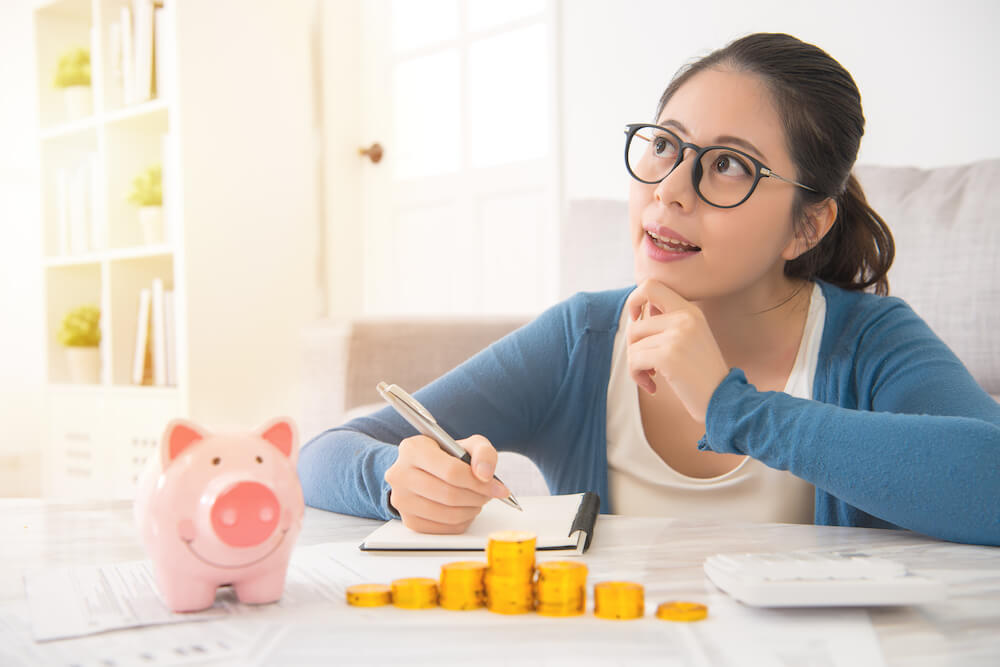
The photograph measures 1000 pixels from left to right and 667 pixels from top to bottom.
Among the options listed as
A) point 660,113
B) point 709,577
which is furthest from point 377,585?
point 660,113

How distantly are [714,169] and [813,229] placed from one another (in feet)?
0.69

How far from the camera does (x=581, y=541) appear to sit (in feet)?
2.14

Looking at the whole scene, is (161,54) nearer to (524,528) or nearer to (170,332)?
(170,332)

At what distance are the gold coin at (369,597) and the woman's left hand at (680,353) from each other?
16.7 inches

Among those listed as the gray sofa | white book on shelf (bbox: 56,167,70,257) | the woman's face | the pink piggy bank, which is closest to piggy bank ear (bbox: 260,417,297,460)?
the pink piggy bank

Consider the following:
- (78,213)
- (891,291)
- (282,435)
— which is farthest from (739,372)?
(78,213)

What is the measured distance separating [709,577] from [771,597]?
8 cm

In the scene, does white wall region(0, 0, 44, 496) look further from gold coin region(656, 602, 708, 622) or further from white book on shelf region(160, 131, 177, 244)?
gold coin region(656, 602, 708, 622)

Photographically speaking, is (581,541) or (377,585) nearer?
(377,585)

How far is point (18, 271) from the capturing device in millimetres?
3711

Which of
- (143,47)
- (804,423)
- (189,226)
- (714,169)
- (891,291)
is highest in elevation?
(143,47)

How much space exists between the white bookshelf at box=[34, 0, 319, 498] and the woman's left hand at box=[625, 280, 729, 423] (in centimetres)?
212

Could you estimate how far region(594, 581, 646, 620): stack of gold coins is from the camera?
47 cm

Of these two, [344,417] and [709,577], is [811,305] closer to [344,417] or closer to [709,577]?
[709,577]
